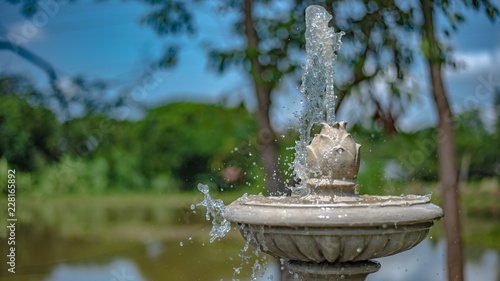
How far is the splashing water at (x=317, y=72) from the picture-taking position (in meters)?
3.96

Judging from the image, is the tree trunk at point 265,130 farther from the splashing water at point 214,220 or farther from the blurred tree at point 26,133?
the blurred tree at point 26,133

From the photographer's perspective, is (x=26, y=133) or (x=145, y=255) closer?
(x=145, y=255)

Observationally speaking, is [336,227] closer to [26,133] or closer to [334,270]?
[334,270]

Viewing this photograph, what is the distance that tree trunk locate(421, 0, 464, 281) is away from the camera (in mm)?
4812

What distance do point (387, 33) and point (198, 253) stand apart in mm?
5229

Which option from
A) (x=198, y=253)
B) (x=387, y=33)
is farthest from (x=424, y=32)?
(x=198, y=253)

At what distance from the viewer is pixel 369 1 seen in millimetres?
5102

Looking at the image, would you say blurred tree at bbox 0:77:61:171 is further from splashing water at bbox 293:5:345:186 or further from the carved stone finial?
the carved stone finial

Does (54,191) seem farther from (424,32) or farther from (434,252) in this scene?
(424,32)

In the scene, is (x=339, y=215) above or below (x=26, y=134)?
below

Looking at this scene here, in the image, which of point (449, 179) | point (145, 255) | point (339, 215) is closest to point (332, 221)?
point (339, 215)

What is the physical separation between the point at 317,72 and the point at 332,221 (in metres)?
1.63

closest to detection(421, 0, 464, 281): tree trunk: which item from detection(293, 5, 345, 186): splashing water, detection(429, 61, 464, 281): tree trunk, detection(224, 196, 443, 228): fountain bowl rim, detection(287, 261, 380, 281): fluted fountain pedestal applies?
detection(429, 61, 464, 281): tree trunk

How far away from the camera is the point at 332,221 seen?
8.43ft
